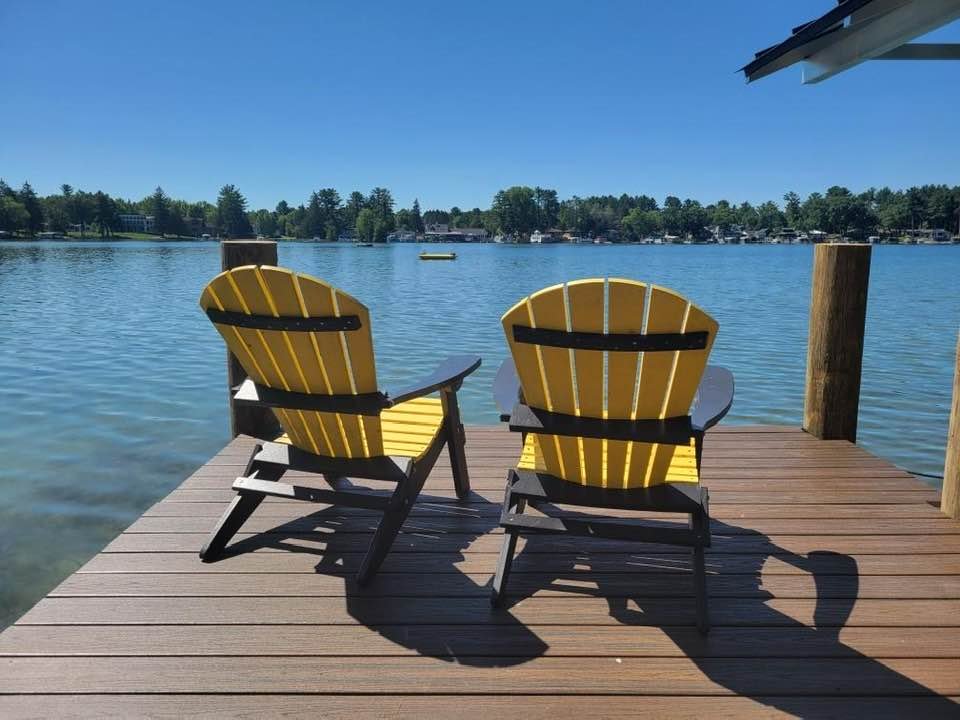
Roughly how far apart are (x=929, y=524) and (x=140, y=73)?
187 feet

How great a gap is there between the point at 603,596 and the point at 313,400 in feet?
3.74

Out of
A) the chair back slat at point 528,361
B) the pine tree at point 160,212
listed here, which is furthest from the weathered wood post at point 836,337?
the pine tree at point 160,212

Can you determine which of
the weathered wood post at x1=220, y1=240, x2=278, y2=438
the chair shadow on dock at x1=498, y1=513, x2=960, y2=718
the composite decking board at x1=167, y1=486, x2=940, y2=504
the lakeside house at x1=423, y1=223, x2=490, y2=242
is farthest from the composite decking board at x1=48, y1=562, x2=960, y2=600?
the lakeside house at x1=423, y1=223, x2=490, y2=242

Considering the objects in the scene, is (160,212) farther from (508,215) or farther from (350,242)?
(508,215)

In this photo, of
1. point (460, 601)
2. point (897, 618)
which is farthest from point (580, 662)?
point (897, 618)

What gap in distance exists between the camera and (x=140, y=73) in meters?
48.7

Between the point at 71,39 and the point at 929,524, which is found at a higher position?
the point at 71,39

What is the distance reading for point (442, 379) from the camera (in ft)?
8.57

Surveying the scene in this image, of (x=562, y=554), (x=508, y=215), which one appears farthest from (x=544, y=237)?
(x=562, y=554)

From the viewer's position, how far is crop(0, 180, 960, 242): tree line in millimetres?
101438

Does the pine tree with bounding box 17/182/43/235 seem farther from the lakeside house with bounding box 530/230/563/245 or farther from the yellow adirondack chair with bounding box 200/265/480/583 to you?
the yellow adirondack chair with bounding box 200/265/480/583

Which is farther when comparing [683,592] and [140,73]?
[140,73]

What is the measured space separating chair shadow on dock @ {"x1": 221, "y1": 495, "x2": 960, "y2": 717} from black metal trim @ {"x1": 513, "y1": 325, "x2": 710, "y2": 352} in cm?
83

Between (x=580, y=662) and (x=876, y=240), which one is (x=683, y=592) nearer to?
(x=580, y=662)
